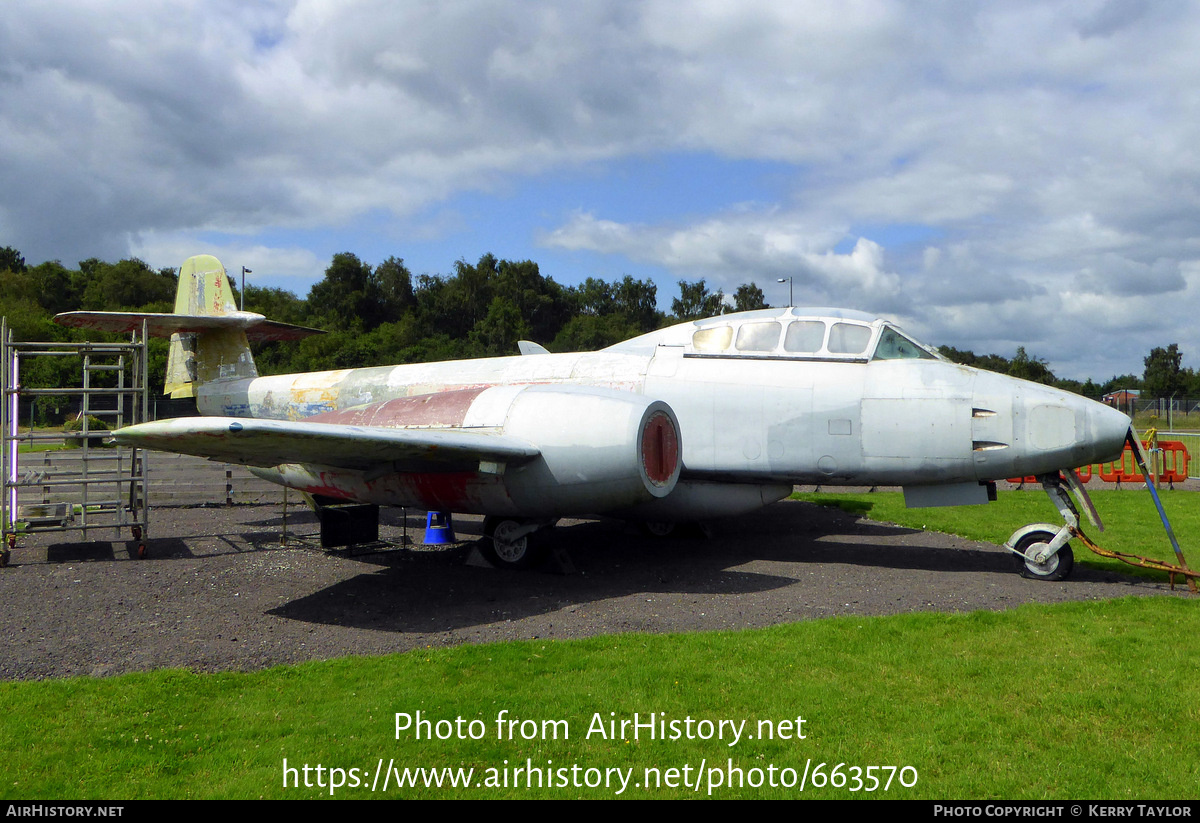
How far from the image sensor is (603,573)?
9141mm

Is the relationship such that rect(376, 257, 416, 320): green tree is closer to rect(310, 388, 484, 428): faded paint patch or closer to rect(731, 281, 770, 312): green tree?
rect(731, 281, 770, 312): green tree

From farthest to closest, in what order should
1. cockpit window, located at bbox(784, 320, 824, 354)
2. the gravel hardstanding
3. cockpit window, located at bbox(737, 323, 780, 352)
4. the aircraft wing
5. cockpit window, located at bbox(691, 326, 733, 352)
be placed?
cockpit window, located at bbox(691, 326, 733, 352) < cockpit window, located at bbox(737, 323, 780, 352) < cockpit window, located at bbox(784, 320, 824, 354) < the gravel hardstanding < the aircraft wing

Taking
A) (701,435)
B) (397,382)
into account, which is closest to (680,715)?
(701,435)

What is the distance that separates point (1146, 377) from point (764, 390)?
226 ft

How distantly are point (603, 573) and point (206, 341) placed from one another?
8688mm

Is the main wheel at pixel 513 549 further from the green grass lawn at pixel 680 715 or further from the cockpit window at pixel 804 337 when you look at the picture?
the cockpit window at pixel 804 337

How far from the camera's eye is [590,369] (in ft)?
32.2

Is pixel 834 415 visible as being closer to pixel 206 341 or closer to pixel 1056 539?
pixel 1056 539

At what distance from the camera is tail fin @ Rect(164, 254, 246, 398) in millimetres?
13406

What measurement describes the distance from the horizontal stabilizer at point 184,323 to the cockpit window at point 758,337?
751cm

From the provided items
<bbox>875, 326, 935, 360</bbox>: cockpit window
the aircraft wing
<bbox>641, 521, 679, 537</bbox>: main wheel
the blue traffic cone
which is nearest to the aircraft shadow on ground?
<bbox>641, 521, 679, 537</bbox>: main wheel

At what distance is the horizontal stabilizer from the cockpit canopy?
7191 millimetres

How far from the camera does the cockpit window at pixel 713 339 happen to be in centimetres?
940

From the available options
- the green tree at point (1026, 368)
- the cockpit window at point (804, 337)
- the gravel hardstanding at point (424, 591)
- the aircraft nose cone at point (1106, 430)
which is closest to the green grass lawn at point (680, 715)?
the gravel hardstanding at point (424, 591)
